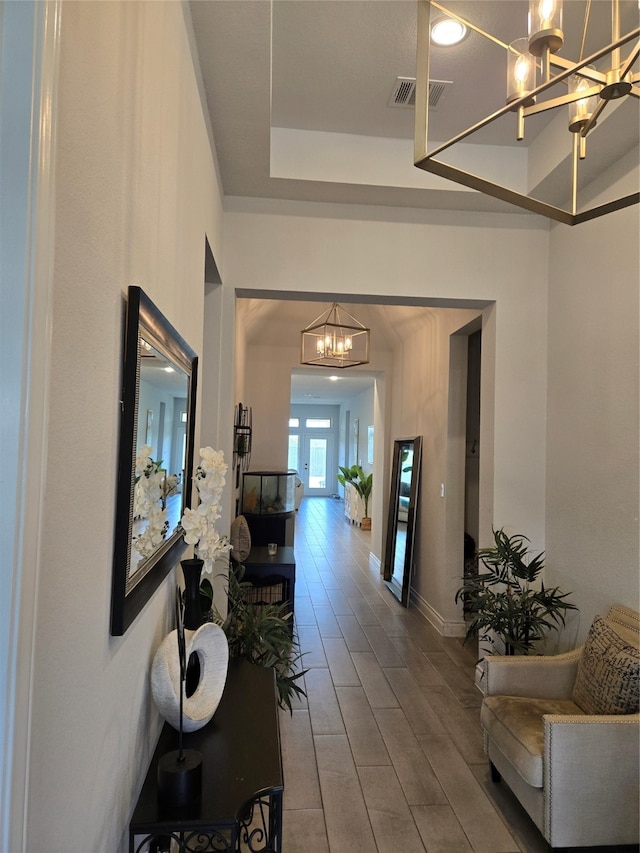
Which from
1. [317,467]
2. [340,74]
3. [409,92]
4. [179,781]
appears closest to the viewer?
[179,781]

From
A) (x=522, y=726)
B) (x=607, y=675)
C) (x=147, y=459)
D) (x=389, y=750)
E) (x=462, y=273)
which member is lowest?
(x=389, y=750)

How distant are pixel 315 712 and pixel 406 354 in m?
4.04

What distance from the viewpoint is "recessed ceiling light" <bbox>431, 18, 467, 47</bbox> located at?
220 centimetres

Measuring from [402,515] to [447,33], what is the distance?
4.42 m

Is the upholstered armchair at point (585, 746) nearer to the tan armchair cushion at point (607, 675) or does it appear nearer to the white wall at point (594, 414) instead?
the tan armchair cushion at point (607, 675)

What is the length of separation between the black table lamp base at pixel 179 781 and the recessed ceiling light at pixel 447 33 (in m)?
2.78

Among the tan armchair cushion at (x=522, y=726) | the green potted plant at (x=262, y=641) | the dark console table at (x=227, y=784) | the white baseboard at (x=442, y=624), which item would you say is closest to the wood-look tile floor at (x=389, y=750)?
the white baseboard at (x=442, y=624)

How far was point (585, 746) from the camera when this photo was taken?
1964 millimetres

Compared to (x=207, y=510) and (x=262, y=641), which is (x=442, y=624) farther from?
(x=207, y=510)

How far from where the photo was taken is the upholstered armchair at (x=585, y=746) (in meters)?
1.96

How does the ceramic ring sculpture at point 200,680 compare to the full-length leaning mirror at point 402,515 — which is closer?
the ceramic ring sculpture at point 200,680

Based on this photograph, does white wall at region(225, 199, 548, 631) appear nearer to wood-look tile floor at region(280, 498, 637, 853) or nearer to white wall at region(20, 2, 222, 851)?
wood-look tile floor at region(280, 498, 637, 853)

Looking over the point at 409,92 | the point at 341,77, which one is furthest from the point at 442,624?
the point at 341,77

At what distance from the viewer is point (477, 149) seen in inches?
127
